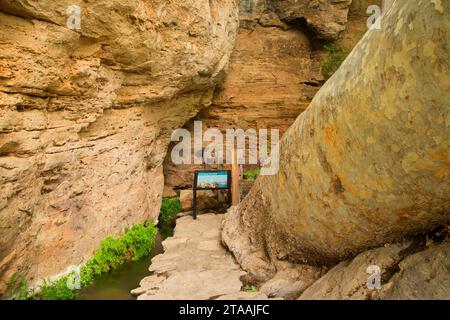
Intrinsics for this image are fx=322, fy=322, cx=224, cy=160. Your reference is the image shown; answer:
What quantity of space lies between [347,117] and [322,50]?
7.39 meters

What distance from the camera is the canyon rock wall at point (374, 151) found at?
2.55m

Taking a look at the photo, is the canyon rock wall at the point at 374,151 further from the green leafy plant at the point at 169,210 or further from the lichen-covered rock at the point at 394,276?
the green leafy plant at the point at 169,210

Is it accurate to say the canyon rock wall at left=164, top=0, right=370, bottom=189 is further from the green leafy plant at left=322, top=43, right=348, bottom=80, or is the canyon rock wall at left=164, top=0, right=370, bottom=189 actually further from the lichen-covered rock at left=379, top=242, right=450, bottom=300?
the lichen-covered rock at left=379, top=242, right=450, bottom=300

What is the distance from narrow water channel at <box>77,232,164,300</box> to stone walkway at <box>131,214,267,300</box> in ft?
0.58

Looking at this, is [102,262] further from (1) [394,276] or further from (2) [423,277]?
(2) [423,277]

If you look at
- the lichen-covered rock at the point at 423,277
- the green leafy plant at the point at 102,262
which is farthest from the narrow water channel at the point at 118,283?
the lichen-covered rock at the point at 423,277

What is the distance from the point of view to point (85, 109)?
530 centimetres

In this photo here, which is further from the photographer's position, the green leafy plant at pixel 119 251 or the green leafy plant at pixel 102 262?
the green leafy plant at pixel 119 251

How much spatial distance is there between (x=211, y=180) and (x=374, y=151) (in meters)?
4.90

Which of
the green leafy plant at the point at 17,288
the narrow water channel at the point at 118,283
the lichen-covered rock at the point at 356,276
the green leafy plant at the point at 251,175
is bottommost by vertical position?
the narrow water channel at the point at 118,283

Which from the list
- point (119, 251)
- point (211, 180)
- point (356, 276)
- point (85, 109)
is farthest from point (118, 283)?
point (356, 276)

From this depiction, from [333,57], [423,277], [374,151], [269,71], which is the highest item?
[333,57]

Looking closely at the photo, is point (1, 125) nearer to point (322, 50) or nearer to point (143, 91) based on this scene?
point (143, 91)

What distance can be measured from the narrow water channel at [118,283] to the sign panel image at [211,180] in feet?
7.27
